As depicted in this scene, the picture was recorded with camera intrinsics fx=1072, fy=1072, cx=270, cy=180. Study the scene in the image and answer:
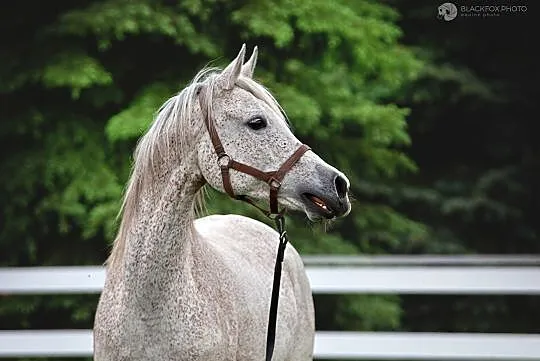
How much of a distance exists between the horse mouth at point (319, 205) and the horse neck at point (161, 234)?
15.9 inches

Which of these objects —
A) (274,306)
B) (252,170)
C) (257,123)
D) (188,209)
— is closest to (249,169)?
(252,170)

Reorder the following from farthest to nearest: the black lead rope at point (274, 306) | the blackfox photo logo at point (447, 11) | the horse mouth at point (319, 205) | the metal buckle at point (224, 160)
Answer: the blackfox photo logo at point (447, 11) < the black lead rope at point (274, 306) < the metal buckle at point (224, 160) < the horse mouth at point (319, 205)

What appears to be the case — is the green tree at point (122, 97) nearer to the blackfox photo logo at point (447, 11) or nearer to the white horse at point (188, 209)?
the blackfox photo logo at point (447, 11)

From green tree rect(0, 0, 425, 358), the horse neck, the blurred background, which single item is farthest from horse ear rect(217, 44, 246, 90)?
green tree rect(0, 0, 425, 358)

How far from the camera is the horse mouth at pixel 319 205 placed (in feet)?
10.9

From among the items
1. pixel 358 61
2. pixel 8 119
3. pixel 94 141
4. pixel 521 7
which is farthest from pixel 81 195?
pixel 521 7

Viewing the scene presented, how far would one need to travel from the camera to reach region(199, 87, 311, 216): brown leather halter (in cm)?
339

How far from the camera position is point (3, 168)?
25.8 feet

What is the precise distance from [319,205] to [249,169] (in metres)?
0.27

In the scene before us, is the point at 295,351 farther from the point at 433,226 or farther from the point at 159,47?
the point at 433,226

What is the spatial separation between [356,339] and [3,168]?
309 centimetres

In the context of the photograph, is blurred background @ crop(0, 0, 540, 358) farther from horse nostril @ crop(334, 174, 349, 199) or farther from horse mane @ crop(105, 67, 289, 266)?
horse nostril @ crop(334, 174, 349, 199)

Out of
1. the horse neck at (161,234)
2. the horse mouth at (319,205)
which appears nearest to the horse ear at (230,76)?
the horse neck at (161,234)

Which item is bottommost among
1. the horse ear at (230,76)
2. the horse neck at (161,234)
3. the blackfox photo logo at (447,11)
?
the blackfox photo logo at (447,11)
